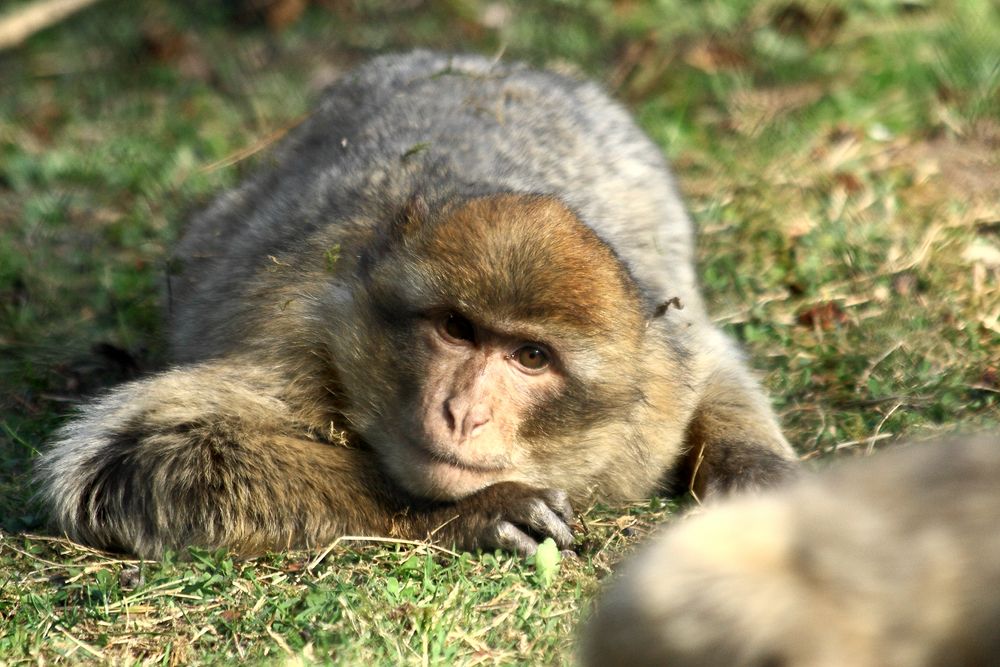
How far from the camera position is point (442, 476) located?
392 centimetres

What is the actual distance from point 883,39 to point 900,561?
705 centimetres

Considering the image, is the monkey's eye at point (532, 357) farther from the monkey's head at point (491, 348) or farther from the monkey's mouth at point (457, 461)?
the monkey's mouth at point (457, 461)

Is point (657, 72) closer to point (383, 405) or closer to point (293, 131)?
point (293, 131)

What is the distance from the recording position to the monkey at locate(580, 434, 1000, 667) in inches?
70.9

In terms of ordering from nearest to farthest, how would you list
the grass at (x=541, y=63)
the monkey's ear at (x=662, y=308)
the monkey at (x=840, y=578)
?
the monkey at (x=840, y=578) < the grass at (x=541, y=63) < the monkey's ear at (x=662, y=308)

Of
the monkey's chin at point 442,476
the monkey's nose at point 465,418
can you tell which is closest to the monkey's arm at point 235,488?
the monkey's chin at point 442,476

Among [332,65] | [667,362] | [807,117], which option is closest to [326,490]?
[667,362]

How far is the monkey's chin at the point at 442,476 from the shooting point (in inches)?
154

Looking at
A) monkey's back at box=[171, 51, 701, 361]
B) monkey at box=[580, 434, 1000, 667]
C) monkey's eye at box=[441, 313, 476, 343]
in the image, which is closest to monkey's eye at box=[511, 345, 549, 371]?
monkey's eye at box=[441, 313, 476, 343]

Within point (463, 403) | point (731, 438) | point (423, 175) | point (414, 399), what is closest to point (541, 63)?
point (423, 175)

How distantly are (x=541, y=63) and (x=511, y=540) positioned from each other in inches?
186

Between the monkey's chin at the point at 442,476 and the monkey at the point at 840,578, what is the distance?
6.20ft

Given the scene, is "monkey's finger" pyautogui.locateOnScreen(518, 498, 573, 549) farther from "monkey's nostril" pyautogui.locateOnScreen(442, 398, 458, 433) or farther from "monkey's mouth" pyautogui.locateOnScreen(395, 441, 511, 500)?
"monkey's nostril" pyautogui.locateOnScreen(442, 398, 458, 433)

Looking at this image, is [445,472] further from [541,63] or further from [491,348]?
[541,63]
